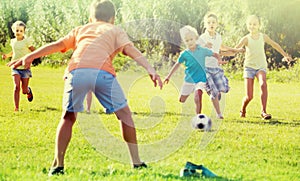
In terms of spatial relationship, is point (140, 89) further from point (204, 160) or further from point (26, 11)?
point (204, 160)

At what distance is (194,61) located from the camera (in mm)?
6172

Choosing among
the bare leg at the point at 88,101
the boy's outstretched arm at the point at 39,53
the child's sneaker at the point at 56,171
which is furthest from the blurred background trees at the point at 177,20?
the child's sneaker at the point at 56,171

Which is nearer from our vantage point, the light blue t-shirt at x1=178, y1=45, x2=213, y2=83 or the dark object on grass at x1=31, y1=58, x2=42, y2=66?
the light blue t-shirt at x1=178, y1=45, x2=213, y2=83

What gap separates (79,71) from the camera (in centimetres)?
366

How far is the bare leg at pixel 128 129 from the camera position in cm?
376

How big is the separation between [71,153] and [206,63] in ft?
8.13

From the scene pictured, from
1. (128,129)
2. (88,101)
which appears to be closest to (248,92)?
(88,101)

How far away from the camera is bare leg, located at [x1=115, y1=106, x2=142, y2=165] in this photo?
376cm

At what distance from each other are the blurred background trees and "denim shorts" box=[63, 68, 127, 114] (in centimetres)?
745

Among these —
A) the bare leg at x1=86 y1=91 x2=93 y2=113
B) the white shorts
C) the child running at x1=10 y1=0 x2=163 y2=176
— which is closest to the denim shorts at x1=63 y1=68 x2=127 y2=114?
the child running at x1=10 y1=0 x2=163 y2=176

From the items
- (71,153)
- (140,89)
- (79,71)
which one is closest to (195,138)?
(71,153)

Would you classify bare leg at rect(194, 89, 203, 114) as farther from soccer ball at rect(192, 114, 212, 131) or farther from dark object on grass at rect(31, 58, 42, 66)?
dark object on grass at rect(31, 58, 42, 66)

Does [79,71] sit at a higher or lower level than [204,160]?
higher

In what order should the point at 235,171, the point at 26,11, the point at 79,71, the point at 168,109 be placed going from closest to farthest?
the point at 79,71 < the point at 235,171 < the point at 168,109 < the point at 26,11
